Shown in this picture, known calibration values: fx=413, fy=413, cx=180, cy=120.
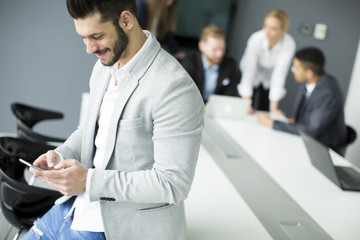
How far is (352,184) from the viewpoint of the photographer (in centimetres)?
236

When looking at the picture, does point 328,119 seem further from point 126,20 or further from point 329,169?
point 126,20

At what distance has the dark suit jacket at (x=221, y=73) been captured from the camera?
3.74 meters

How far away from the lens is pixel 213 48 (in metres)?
3.62

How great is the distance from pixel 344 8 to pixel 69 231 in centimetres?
467

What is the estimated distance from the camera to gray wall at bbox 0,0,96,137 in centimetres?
353

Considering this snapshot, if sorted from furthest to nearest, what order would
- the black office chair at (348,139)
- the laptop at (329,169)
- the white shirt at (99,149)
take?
1. the black office chair at (348,139)
2. the laptop at (329,169)
3. the white shirt at (99,149)

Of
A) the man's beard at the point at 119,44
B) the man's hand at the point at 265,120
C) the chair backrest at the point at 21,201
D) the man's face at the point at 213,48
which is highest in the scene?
the man's beard at the point at 119,44

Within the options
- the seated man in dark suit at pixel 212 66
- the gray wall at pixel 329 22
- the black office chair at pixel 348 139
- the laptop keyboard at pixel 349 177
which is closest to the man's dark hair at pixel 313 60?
the black office chair at pixel 348 139

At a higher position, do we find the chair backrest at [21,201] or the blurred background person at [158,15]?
the blurred background person at [158,15]

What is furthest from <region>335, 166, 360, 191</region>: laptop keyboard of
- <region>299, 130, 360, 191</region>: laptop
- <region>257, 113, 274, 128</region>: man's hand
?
<region>257, 113, 274, 128</region>: man's hand

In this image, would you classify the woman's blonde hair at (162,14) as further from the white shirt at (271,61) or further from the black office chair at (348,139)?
the black office chair at (348,139)

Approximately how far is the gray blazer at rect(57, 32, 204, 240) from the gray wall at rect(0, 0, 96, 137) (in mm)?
2470

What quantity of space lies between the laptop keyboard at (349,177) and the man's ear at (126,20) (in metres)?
1.63

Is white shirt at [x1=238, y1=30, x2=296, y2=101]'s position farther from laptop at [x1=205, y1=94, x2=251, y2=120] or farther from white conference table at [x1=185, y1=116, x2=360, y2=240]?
white conference table at [x1=185, y1=116, x2=360, y2=240]
